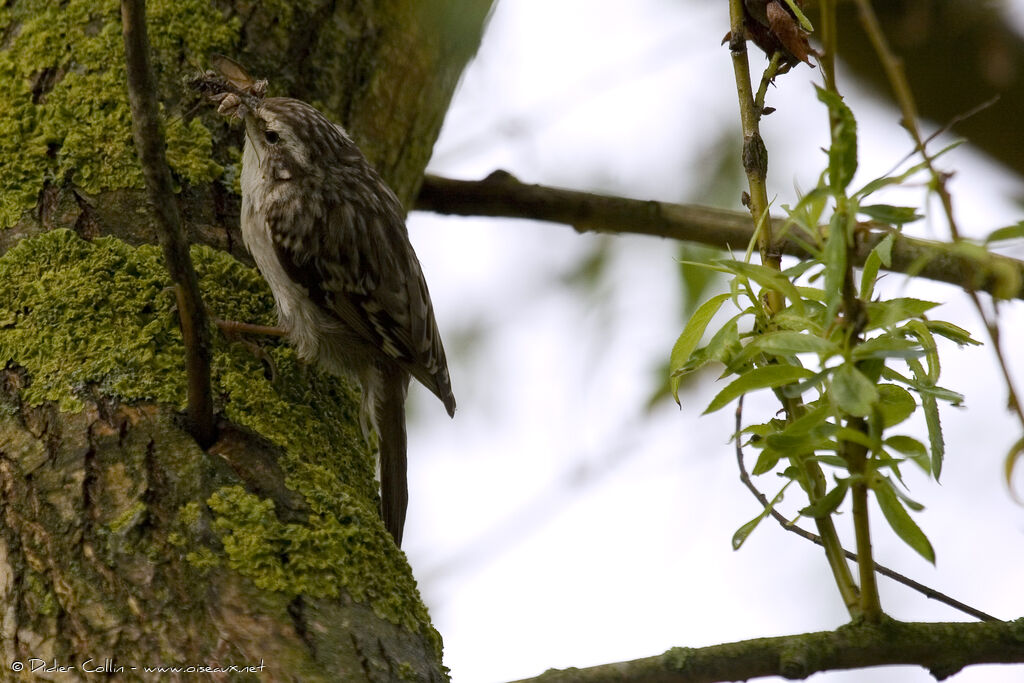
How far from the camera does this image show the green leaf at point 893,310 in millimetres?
1253

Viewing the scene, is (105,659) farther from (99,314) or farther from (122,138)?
(122,138)

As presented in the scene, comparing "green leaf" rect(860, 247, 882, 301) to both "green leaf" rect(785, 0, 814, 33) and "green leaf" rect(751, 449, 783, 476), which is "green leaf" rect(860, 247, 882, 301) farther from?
"green leaf" rect(785, 0, 814, 33)

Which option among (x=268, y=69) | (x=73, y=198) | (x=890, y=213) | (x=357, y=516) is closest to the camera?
(x=890, y=213)

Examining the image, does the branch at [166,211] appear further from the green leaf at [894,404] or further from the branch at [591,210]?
the branch at [591,210]

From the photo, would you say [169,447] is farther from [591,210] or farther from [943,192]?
[591,210]

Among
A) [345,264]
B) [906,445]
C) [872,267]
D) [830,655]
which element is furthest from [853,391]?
[345,264]

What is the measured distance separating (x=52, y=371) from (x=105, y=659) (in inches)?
25.5

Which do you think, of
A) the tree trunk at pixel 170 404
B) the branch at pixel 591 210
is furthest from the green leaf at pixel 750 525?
the branch at pixel 591 210

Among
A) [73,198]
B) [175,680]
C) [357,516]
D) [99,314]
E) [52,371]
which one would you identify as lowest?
[175,680]

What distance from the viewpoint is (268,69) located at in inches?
114

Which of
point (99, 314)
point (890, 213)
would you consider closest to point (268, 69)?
point (99, 314)

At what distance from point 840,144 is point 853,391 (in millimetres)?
264

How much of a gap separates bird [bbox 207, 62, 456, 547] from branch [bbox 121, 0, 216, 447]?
83cm

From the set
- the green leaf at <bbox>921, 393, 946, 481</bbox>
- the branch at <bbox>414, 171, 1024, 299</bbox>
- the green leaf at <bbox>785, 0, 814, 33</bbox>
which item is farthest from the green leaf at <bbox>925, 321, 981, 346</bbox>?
the branch at <bbox>414, 171, 1024, 299</bbox>
